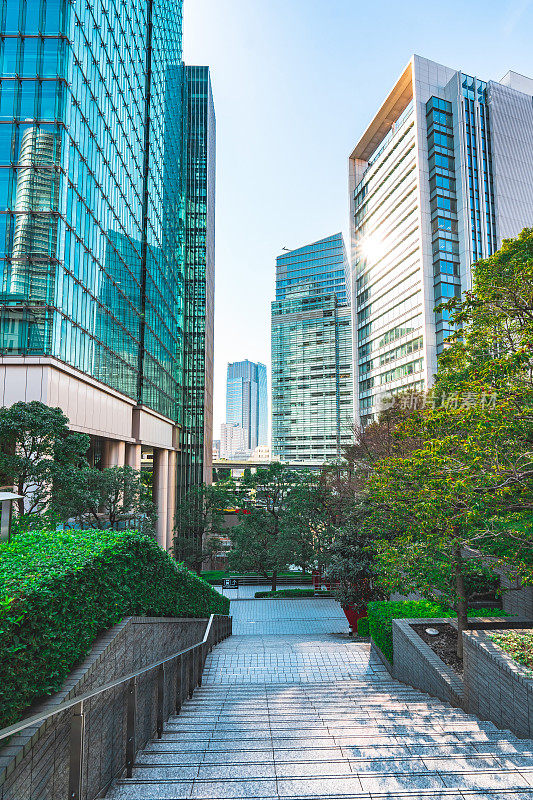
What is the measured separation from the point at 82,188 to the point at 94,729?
828 inches

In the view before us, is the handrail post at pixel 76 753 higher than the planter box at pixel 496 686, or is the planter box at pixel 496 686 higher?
the handrail post at pixel 76 753

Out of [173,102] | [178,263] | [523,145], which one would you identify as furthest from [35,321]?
[523,145]

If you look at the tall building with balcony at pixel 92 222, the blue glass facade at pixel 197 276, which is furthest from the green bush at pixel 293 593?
the blue glass facade at pixel 197 276

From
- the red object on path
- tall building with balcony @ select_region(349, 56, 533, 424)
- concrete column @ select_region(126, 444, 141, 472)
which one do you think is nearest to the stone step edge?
the red object on path

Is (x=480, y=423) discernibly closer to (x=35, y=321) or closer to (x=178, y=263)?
(x=35, y=321)

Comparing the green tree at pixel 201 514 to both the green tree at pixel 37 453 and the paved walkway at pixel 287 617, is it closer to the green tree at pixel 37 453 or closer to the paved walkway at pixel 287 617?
the paved walkway at pixel 287 617

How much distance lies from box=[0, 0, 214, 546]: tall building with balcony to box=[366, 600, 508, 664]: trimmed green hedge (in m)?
12.4

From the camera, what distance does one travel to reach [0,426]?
12.1m

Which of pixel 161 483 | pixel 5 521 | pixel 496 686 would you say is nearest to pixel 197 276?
pixel 161 483

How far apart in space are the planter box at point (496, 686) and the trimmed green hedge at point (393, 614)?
4.98m

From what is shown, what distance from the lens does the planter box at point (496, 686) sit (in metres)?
6.41

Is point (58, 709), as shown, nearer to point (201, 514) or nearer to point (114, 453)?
point (114, 453)

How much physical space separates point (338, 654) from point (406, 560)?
6571 millimetres

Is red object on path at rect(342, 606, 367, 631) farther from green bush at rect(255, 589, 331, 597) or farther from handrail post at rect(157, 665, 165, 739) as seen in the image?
handrail post at rect(157, 665, 165, 739)
